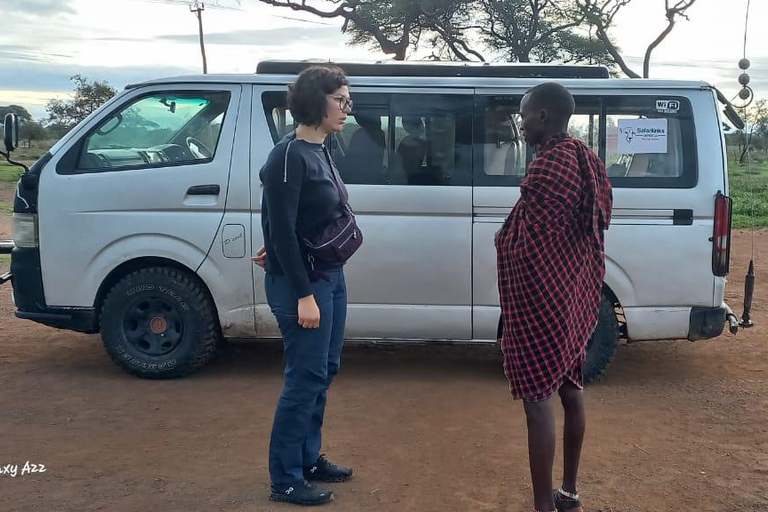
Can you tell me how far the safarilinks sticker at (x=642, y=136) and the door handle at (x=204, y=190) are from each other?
8.44 ft

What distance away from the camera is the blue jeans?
322 cm

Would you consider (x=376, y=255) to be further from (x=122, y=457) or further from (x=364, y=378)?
(x=122, y=457)

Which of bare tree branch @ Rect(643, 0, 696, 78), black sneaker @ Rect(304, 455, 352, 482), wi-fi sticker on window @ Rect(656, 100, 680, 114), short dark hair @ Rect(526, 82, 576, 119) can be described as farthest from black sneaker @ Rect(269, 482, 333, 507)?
bare tree branch @ Rect(643, 0, 696, 78)

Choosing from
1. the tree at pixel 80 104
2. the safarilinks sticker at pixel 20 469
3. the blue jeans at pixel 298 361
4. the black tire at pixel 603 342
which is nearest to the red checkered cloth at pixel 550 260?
the blue jeans at pixel 298 361

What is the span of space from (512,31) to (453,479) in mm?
18089

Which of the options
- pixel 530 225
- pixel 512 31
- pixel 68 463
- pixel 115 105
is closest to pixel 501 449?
pixel 530 225

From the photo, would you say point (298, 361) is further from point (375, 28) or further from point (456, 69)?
point (375, 28)

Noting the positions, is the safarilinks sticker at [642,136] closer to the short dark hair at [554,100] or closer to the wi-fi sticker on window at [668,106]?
the wi-fi sticker on window at [668,106]

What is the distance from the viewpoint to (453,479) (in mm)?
3721

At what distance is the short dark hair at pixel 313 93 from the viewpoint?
3137 millimetres

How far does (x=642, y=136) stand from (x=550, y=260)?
2.36 metres

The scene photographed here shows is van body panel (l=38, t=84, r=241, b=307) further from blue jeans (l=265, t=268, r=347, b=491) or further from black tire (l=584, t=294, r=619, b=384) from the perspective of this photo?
black tire (l=584, t=294, r=619, b=384)

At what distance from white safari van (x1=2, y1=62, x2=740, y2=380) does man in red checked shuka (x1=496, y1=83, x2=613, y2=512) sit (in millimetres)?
1884

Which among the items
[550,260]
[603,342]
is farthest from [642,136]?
[550,260]
